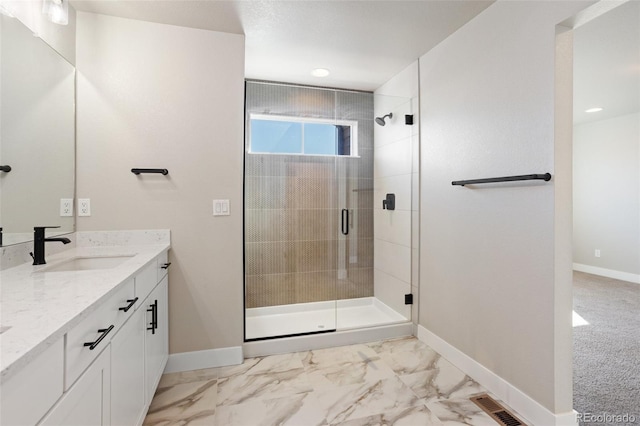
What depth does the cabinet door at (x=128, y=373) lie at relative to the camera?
124cm

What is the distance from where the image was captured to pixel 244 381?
2162 millimetres

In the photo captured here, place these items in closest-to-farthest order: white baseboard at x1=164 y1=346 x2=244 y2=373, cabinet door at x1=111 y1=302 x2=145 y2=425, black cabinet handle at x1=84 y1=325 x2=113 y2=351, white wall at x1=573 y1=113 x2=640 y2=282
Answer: black cabinet handle at x1=84 y1=325 x2=113 y2=351 → cabinet door at x1=111 y1=302 x2=145 y2=425 → white baseboard at x1=164 y1=346 x2=244 y2=373 → white wall at x1=573 y1=113 x2=640 y2=282

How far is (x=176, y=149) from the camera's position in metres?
2.29

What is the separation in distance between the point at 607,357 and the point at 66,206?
4003 mm

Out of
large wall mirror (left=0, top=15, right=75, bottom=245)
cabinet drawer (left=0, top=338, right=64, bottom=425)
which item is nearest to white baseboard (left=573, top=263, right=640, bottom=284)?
cabinet drawer (left=0, top=338, right=64, bottom=425)

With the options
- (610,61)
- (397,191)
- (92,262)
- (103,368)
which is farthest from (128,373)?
(610,61)

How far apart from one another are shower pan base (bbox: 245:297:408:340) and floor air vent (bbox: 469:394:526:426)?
1.01 meters

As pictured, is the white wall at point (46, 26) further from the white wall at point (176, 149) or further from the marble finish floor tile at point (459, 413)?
the marble finish floor tile at point (459, 413)

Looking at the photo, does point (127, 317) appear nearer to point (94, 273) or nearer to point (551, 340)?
point (94, 273)

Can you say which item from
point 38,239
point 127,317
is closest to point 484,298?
point 127,317

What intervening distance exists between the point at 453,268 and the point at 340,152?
144 cm

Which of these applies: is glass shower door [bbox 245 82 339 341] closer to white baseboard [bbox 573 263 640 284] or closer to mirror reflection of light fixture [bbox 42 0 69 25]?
mirror reflection of light fixture [bbox 42 0 69 25]

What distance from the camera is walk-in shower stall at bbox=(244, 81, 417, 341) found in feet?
9.30

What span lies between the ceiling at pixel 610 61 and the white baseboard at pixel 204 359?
358 cm
